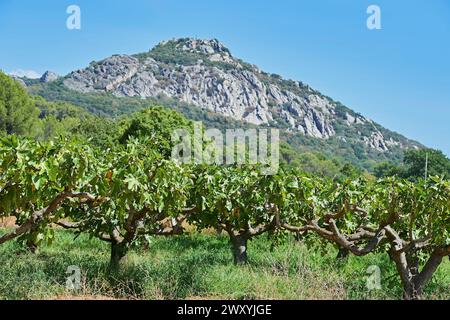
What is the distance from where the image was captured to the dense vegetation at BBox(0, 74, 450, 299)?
4434 millimetres

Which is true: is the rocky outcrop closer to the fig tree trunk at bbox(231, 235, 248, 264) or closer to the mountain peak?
the mountain peak

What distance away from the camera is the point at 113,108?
99.3 m

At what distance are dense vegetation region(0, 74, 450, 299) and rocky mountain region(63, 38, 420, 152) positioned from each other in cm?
12162

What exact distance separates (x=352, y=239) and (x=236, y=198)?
6.04 feet

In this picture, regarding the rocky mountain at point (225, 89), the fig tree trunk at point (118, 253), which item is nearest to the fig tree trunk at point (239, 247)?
the fig tree trunk at point (118, 253)

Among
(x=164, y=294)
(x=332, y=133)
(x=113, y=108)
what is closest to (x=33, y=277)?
(x=164, y=294)

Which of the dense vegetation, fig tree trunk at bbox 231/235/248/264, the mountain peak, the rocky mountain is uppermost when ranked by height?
the mountain peak

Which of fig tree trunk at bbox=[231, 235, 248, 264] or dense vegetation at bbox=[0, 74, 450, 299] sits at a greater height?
dense vegetation at bbox=[0, 74, 450, 299]

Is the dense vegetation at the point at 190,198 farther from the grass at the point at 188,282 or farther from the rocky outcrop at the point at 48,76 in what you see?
the rocky outcrop at the point at 48,76

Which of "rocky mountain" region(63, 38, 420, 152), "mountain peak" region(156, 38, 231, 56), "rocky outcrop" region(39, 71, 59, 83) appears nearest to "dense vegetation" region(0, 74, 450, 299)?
"rocky mountain" region(63, 38, 420, 152)

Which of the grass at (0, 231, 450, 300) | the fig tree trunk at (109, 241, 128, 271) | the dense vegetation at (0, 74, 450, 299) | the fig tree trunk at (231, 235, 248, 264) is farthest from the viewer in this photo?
the fig tree trunk at (231, 235, 248, 264)

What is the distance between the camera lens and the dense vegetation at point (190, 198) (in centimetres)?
443

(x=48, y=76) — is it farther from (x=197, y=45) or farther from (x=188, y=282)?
(x=188, y=282)
